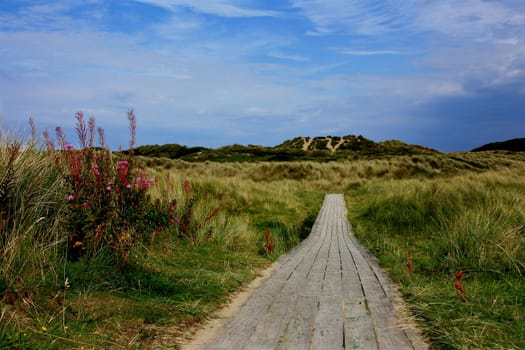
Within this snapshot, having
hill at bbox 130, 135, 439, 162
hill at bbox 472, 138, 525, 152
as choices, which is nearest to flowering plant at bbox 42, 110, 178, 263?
hill at bbox 130, 135, 439, 162

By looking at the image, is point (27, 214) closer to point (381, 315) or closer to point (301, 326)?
point (301, 326)

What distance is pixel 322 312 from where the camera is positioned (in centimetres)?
407

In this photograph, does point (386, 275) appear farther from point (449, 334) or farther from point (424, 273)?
point (449, 334)

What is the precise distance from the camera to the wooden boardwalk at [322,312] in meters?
3.35

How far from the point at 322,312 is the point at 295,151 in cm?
5267

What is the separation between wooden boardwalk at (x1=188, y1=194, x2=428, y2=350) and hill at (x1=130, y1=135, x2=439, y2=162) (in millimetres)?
42406

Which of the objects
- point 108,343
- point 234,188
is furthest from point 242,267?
point 234,188

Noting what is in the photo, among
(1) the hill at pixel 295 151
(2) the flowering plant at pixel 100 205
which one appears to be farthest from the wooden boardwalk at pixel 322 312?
(1) the hill at pixel 295 151

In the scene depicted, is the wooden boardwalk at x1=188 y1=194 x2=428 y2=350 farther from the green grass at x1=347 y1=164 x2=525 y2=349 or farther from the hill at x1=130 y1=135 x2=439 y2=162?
the hill at x1=130 y1=135 x2=439 y2=162

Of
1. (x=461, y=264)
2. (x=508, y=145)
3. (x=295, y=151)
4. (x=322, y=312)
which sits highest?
(x=508, y=145)

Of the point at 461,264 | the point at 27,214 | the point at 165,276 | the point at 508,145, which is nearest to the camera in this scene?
the point at 27,214

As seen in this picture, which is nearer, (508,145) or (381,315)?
(381,315)

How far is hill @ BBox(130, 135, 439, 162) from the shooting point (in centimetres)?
5203

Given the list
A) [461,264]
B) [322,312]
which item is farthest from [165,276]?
[461,264]
